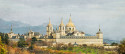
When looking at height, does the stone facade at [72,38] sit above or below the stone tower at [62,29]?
below

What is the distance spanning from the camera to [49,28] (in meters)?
83.9

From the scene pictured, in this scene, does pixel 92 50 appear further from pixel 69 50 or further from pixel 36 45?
pixel 36 45

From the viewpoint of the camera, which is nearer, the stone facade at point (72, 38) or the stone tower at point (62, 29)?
the stone facade at point (72, 38)

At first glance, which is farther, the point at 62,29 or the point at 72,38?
the point at 62,29

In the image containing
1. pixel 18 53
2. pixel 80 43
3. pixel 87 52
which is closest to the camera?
pixel 18 53

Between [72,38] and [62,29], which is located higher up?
[62,29]

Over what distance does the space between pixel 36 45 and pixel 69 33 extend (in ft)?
50.1

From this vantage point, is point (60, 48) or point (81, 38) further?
point (81, 38)

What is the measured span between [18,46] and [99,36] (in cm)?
2443

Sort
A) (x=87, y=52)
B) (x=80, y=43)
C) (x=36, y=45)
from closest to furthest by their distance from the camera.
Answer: (x=87, y=52), (x=36, y=45), (x=80, y=43)

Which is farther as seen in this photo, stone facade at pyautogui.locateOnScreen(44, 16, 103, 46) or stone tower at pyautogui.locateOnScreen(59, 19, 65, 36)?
stone tower at pyautogui.locateOnScreen(59, 19, 65, 36)

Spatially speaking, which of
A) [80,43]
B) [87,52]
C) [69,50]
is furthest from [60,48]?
[80,43]

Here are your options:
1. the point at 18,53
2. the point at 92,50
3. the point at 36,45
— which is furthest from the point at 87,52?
the point at 18,53

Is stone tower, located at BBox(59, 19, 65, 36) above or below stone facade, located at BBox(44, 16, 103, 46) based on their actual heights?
above
